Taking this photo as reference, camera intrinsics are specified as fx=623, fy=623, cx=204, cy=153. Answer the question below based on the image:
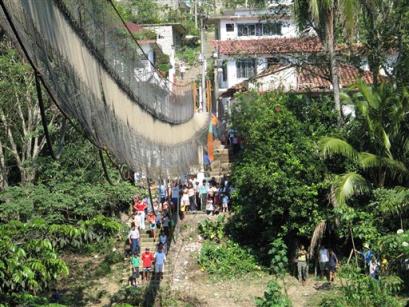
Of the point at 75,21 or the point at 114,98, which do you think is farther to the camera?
the point at 114,98

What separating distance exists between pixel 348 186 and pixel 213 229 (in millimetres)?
4092

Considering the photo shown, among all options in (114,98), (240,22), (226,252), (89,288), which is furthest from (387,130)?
(240,22)

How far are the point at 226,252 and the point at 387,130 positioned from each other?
15.5ft

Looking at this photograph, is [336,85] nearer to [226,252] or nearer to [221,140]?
[226,252]

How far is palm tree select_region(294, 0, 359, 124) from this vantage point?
13.4m

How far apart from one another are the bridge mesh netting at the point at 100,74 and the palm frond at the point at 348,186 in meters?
7.08

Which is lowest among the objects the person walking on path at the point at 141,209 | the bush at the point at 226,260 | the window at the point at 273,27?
the bush at the point at 226,260

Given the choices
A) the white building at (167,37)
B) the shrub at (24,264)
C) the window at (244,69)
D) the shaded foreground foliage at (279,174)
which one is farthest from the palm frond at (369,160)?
the white building at (167,37)

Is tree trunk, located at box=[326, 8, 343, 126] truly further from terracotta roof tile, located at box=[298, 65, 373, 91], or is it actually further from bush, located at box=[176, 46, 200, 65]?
bush, located at box=[176, 46, 200, 65]

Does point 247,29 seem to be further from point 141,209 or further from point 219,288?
point 219,288

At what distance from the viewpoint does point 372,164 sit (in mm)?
13523

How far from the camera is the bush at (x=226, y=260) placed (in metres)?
14.4

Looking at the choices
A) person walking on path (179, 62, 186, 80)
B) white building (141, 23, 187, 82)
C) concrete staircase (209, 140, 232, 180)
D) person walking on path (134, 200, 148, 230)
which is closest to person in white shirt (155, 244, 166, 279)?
person walking on path (134, 200, 148, 230)

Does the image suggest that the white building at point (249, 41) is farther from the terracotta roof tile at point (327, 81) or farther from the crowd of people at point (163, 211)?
the crowd of people at point (163, 211)
